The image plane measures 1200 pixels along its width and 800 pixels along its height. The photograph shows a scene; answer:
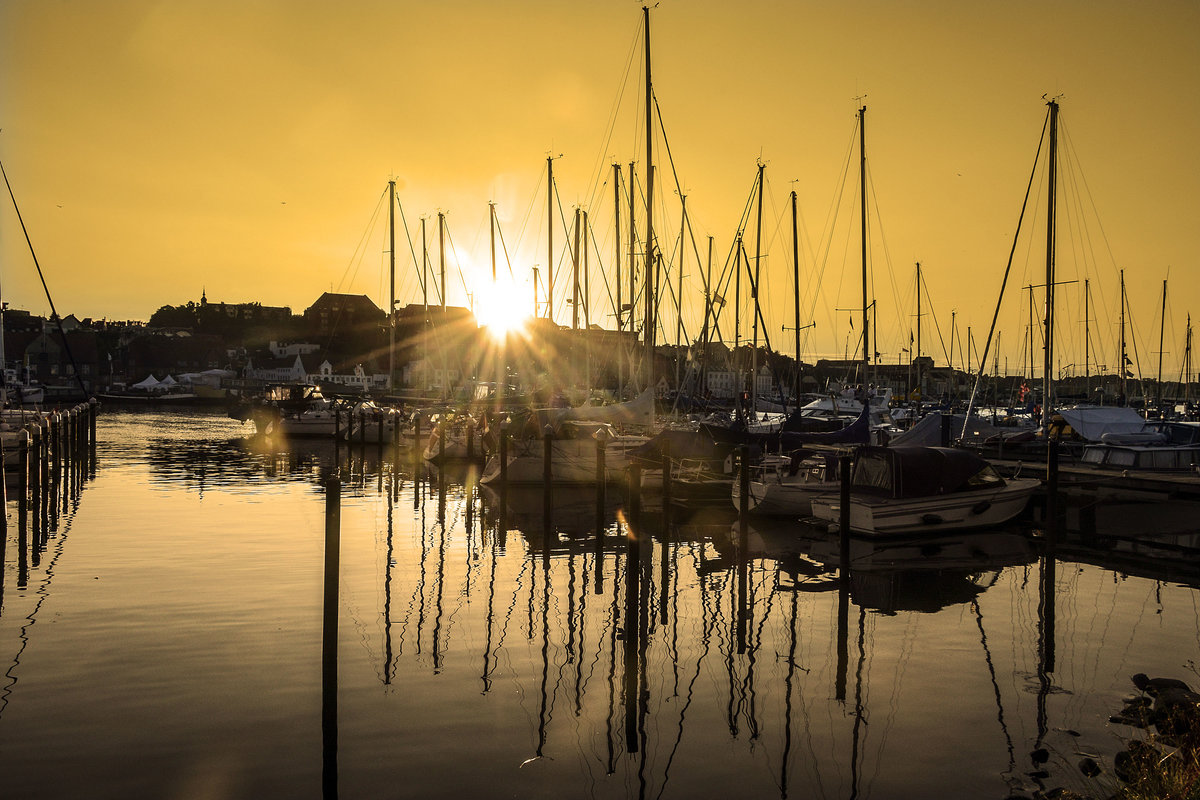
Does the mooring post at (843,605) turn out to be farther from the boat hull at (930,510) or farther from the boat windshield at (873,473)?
the boat windshield at (873,473)

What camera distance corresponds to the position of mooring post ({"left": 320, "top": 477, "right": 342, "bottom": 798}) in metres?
10.8

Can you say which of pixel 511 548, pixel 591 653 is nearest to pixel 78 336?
pixel 511 548

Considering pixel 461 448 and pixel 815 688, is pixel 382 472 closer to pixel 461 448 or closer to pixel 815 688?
pixel 461 448

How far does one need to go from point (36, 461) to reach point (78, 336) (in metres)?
143

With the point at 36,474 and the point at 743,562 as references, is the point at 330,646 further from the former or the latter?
the point at 36,474

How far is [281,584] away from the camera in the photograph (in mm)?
20891

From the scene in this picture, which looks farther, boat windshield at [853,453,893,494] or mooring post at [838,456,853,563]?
boat windshield at [853,453,893,494]

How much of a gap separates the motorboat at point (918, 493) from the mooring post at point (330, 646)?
1825 cm

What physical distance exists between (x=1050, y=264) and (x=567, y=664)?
3116cm

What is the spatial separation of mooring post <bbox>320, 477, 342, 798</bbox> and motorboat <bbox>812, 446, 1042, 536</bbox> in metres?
18.3

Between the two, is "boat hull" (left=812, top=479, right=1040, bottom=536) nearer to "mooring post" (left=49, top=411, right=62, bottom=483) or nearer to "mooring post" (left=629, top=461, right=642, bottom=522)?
"mooring post" (left=629, top=461, right=642, bottom=522)

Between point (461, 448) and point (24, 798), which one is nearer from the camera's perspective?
point (24, 798)

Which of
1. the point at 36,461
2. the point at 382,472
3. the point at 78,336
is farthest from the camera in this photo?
the point at 78,336

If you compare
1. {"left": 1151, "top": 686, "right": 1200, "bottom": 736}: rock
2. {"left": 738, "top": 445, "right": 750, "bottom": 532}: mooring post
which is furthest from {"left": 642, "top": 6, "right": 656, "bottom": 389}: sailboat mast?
{"left": 1151, "top": 686, "right": 1200, "bottom": 736}: rock
